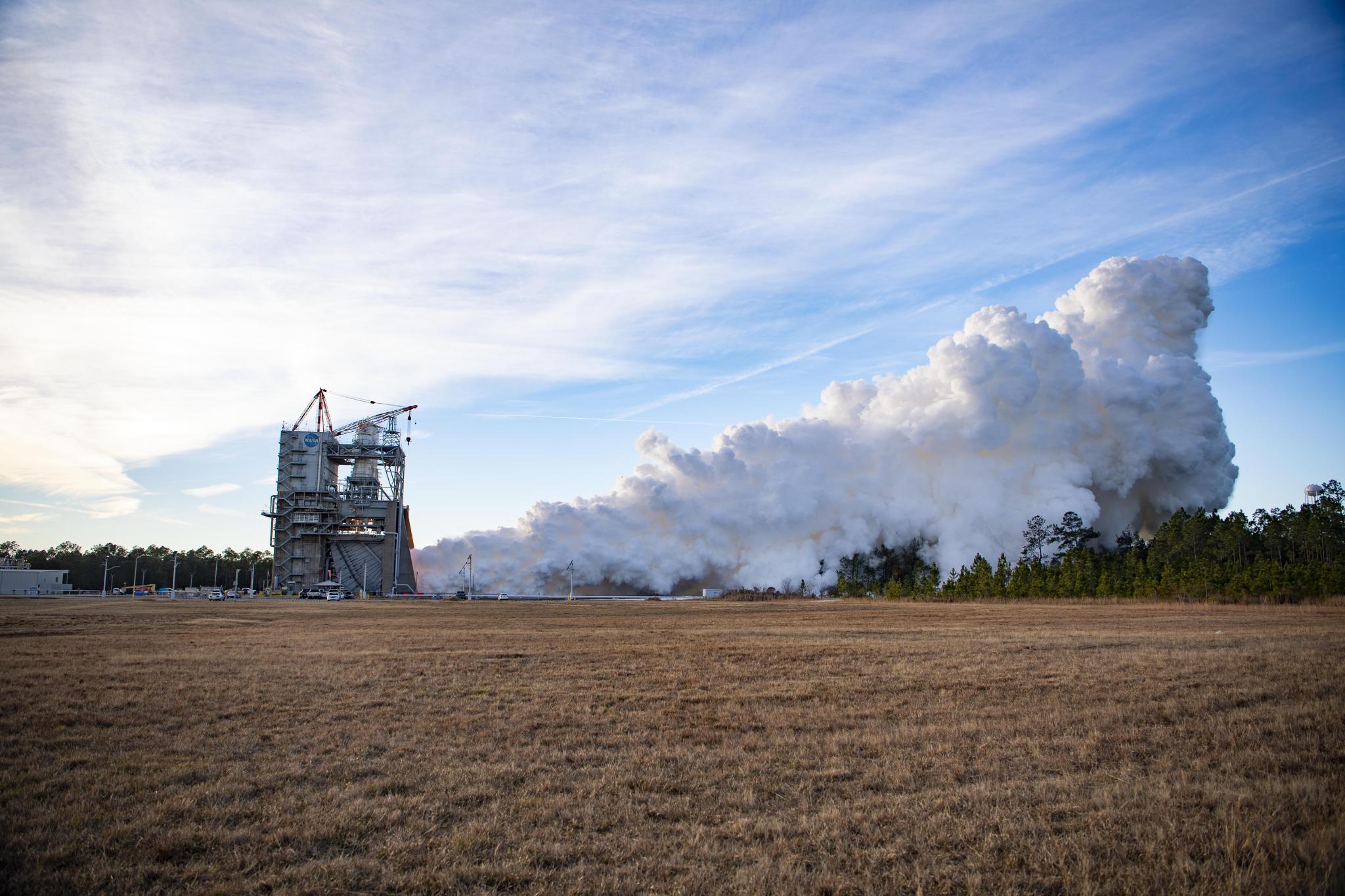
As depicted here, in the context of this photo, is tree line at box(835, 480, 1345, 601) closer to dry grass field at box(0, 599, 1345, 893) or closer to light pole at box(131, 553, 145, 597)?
dry grass field at box(0, 599, 1345, 893)

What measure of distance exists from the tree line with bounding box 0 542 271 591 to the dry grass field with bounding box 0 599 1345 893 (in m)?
138

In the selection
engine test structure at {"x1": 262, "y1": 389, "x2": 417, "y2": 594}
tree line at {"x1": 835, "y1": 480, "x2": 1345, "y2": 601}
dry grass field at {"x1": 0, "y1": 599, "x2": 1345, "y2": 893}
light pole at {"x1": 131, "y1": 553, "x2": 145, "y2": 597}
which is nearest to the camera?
dry grass field at {"x1": 0, "y1": 599, "x2": 1345, "y2": 893}

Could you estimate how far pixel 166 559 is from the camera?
15975 centimetres

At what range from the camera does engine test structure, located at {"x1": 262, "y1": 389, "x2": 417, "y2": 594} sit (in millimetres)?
94312

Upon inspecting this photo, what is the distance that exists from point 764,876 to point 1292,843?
4.30 metres

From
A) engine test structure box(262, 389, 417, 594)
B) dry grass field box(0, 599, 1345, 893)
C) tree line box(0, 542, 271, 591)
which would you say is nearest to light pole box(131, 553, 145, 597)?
tree line box(0, 542, 271, 591)

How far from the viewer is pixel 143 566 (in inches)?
5974

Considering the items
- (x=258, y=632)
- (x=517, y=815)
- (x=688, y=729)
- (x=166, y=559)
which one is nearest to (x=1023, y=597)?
(x=258, y=632)

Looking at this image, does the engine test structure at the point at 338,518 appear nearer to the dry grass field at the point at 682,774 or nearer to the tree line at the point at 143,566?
the tree line at the point at 143,566

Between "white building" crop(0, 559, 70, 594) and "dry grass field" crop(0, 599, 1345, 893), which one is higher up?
"dry grass field" crop(0, 599, 1345, 893)

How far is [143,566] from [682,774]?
176214 mm

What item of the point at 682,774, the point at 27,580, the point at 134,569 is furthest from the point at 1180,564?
the point at 134,569

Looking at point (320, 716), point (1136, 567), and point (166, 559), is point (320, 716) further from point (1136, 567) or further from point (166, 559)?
point (166, 559)

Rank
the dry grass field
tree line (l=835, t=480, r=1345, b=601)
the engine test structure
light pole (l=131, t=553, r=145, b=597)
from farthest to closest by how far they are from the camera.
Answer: light pole (l=131, t=553, r=145, b=597) → the engine test structure → tree line (l=835, t=480, r=1345, b=601) → the dry grass field
